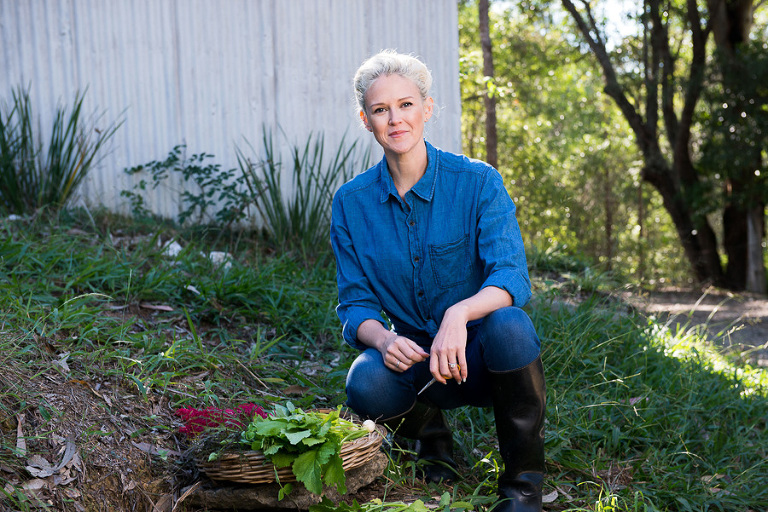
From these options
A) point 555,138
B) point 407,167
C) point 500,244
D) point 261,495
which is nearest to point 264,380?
point 261,495

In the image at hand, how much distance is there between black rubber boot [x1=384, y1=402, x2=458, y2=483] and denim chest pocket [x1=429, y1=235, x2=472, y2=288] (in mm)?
427

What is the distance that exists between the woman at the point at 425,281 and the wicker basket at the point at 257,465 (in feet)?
0.67

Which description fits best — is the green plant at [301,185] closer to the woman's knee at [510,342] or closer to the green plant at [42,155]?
the green plant at [42,155]

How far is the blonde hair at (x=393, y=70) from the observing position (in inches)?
89.7

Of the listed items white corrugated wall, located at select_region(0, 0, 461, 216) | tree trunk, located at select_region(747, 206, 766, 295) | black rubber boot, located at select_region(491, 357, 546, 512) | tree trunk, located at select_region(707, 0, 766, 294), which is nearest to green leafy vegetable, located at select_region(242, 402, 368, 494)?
black rubber boot, located at select_region(491, 357, 546, 512)

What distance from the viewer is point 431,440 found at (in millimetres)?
2451

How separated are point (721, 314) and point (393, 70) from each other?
7182 mm

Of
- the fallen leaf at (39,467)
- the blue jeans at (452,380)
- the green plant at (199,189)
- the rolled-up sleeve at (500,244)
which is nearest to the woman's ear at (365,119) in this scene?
the rolled-up sleeve at (500,244)

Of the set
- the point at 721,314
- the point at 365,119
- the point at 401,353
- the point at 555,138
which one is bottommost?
the point at 721,314

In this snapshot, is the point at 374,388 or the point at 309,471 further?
Answer: the point at 374,388

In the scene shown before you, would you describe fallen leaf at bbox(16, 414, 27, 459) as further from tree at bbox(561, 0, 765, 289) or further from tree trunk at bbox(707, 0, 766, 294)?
tree at bbox(561, 0, 765, 289)

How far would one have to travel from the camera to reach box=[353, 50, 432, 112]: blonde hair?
7.47 ft

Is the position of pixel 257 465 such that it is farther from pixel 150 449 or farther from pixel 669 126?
pixel 669 126

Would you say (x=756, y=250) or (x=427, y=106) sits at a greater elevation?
(x=427, y=106)
